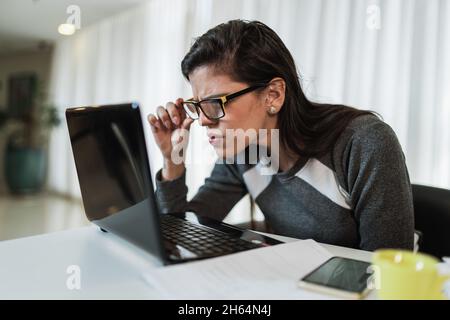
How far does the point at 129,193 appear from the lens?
60 cm

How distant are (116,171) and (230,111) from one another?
36 cm

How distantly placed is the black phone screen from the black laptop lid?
0.79 ft

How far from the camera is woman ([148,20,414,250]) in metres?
0.85

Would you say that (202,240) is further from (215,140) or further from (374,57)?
(374,57)

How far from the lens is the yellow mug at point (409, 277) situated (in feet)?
1.46

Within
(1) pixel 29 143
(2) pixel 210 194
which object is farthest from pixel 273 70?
(1) pixel 29 143

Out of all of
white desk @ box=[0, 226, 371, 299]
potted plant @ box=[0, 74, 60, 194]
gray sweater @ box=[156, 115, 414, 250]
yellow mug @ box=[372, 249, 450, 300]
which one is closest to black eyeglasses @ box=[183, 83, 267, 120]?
gray sweater @ box=[156, 115, 414, 250]

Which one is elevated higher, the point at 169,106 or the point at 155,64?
the point at 155,64

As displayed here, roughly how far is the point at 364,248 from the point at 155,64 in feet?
9.03

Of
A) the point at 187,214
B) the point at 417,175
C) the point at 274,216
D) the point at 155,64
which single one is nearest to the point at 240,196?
the point at 274,216

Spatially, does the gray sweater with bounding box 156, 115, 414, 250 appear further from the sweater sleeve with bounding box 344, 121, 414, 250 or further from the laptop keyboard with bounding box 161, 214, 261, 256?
the laptop keyboard with bounding box 161, 214, 261, 256

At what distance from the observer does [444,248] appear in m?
0.97
